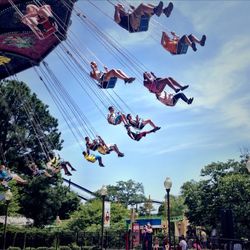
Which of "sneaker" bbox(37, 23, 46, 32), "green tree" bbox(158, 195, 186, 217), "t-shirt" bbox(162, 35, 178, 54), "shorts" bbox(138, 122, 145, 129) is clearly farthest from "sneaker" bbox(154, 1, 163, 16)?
"green tree" bbox(158, 195, 186, 217)

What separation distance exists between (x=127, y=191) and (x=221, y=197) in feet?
253

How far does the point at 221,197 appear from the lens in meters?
39.8

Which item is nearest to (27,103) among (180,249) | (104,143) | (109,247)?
(109,247)

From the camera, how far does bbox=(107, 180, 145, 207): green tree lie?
110m

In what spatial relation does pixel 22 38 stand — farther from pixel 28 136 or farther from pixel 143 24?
pixel 28 136

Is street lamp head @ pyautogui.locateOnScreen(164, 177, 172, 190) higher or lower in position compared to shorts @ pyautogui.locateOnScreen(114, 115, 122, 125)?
lower

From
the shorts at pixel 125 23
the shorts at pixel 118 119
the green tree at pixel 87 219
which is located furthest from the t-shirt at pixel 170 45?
the green tree at pixel 87 219

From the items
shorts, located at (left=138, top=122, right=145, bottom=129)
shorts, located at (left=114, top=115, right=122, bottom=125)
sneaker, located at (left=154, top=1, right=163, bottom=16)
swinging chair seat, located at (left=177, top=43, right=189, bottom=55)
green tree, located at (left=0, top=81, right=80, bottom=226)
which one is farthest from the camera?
green tree, located at (left=0, top=81, right=80, bottom=226)

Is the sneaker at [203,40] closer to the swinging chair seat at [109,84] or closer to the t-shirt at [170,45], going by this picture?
the t-shirt at [170,45]

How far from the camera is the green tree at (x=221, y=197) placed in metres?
37.5

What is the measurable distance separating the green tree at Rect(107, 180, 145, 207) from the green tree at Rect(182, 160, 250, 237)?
67288 mm

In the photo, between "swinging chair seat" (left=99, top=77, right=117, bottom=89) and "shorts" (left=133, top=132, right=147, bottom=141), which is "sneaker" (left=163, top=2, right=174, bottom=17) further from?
"shorts" (left=133, top=132, right=147, bottom=141)

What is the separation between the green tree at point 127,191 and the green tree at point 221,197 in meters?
67.3

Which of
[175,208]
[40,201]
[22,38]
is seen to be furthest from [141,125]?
[175,208]
